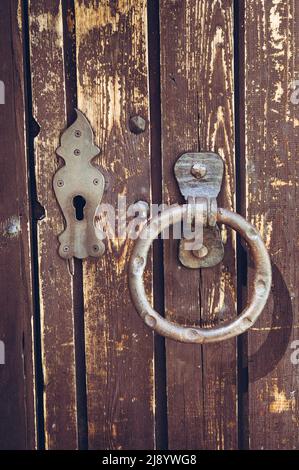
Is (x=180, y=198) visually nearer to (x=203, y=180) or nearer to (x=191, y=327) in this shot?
(x=203, y=180)

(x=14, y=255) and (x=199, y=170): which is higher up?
(x=199, y=170)

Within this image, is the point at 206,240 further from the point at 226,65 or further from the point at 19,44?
the point at 19,44

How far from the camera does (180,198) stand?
86 cm

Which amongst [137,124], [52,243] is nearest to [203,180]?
[137,124]

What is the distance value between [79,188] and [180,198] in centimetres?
16

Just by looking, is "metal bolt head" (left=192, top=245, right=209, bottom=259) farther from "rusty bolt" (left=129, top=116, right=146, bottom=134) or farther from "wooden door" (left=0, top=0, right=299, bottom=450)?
"rusty bolt" (left=129, top=116, right=146, bottom=134)

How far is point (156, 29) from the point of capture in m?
0.85

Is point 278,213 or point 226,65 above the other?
point 226,65

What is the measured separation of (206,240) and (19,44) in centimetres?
43

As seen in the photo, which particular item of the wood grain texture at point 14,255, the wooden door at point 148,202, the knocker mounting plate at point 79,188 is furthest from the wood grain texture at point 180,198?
the wood grain texture at point 14,255

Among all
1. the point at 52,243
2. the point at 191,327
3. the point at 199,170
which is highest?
the point at 199,170
